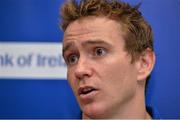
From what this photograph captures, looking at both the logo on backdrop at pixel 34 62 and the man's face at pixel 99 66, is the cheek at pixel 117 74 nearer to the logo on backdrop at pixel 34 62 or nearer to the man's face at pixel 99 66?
the man's face at pixel 99 66

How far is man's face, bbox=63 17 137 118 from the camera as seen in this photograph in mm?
985

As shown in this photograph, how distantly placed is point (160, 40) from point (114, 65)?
0.32 meters

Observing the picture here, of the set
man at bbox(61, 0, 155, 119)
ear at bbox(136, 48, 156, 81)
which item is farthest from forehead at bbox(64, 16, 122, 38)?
ear at bbox(136, 48, 156, 81)

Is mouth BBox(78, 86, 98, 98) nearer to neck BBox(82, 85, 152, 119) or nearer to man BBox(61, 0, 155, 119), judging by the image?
man BBox(61, 0, 155, 119)

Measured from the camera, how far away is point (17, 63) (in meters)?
1.26

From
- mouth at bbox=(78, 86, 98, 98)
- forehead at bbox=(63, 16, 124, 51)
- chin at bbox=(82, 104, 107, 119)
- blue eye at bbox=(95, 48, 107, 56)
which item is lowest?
chin at bbox=(82, 104, 107, 119)

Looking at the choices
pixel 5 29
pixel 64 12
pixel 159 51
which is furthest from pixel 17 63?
pixel 159 51

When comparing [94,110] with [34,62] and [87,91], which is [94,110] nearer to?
[87,91]

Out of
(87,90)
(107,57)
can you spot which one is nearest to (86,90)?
(87,90)

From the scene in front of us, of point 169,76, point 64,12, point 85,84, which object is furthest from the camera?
point 169,76

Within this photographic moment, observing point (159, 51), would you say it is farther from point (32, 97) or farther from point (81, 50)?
point (32, 97)

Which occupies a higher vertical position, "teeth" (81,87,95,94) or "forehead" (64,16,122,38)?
"forehead" (64,16,122,38)

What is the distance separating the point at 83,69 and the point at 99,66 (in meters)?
0.05

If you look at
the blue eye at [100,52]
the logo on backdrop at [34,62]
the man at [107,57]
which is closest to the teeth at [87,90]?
the man at [107,57]
